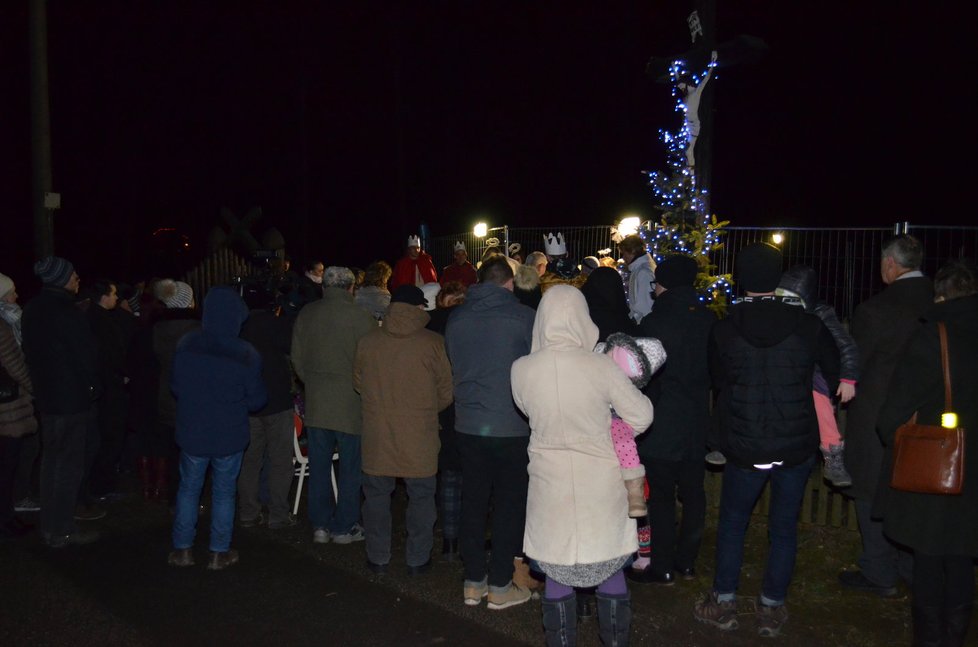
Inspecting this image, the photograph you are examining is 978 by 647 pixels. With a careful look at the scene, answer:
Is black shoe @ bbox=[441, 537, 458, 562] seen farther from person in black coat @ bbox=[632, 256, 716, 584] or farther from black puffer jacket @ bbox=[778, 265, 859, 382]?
black puffer jacket @ bbox=[778, 265, 859, 382]

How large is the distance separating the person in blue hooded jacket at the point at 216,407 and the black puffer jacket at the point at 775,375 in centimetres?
331

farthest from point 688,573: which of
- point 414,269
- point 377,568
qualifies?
point 414,269

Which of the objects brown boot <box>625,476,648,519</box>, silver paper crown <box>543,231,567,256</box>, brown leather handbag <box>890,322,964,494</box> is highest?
silver paper crown <box>543,231,567,256</box>

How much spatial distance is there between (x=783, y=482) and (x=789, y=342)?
80 centimetres

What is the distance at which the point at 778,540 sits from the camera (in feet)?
16.2

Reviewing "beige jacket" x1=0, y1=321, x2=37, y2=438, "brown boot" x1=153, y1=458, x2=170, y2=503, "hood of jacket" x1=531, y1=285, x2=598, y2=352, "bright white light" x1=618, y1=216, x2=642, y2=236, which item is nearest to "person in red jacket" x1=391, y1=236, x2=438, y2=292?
"bright white light" x1=618, y1=216, x2=642, y2=236

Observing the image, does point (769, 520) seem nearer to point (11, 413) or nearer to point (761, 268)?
point (761, 268)

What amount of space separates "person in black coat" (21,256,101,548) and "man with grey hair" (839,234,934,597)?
220 inches

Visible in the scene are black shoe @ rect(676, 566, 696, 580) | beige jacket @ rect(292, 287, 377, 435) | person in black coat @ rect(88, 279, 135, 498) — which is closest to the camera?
black shoe @ rect(676, 566, 696, 580)

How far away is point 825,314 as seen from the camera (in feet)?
17.8

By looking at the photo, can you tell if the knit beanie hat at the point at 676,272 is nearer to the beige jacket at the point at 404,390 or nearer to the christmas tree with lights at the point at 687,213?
the beige jacket at the point at 404,390

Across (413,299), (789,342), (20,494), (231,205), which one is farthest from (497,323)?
(231,205)

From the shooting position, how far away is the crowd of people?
428cm

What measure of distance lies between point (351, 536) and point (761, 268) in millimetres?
3825
